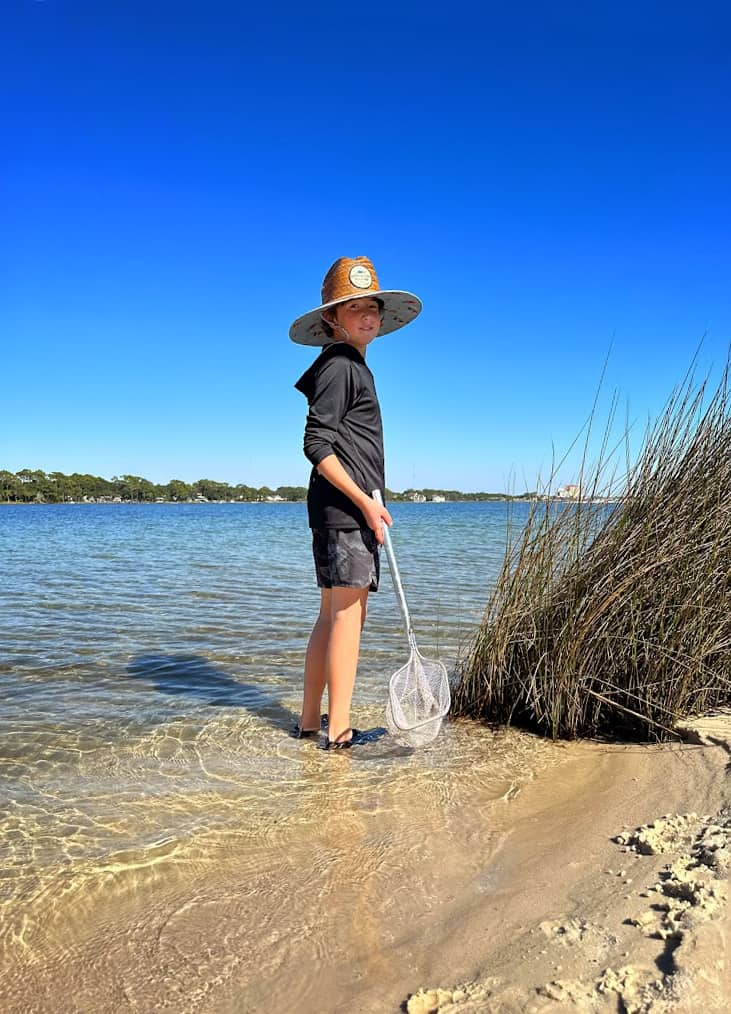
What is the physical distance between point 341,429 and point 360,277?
0.74m

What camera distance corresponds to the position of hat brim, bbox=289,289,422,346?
3438mm

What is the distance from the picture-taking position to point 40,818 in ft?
9.85

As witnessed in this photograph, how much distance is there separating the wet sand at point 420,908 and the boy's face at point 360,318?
2.16m

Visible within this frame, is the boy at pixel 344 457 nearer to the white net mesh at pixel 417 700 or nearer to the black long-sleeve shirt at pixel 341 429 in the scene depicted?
the black long-sleeve shirt at pixel 341 429

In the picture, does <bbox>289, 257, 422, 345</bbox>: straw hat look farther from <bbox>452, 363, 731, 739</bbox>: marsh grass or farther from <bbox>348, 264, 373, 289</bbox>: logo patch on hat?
<bbox>452, 363, 731, 739</bbox>: marsh grass

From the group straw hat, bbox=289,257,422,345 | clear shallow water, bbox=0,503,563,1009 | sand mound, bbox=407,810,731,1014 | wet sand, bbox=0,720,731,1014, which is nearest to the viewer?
sand mound, bbox=407,810,731,1014

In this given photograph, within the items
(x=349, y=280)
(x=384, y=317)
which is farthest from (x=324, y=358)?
(x=384, y=317)

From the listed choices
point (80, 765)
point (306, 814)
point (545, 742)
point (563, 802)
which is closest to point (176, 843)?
point (306, 814)

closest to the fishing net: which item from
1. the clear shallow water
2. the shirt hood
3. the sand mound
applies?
the clear shallow water

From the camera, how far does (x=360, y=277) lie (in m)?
3.44

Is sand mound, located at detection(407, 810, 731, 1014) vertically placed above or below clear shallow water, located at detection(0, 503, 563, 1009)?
above

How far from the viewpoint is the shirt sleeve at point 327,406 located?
10.9 feet

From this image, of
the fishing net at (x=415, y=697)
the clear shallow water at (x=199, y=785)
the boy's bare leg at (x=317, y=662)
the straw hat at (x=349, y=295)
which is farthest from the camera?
the boy's bare leg at (x=317, y=662)

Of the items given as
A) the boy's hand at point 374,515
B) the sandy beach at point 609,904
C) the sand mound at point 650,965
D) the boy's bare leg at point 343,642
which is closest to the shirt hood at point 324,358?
the boy's hand at point 374,515
